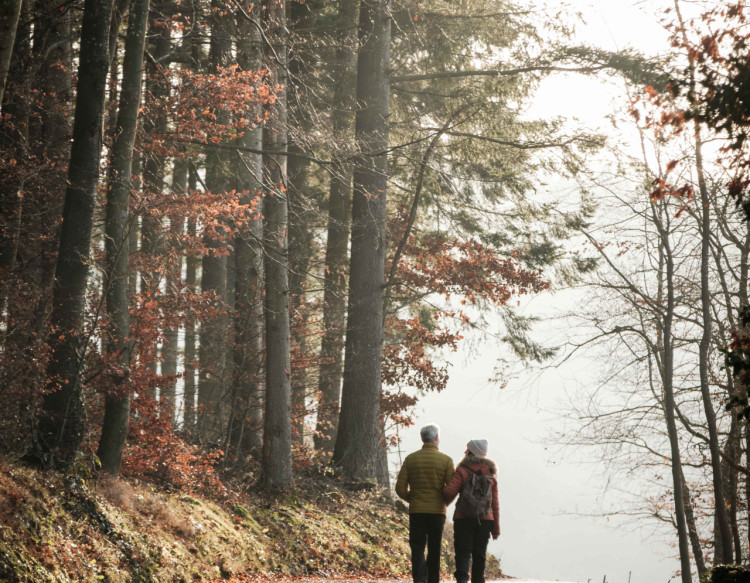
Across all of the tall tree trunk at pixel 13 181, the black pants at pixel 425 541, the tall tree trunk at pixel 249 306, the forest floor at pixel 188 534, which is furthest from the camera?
the tall tree trunk at pixel 249 306

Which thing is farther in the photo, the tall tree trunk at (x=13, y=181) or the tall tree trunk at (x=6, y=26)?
the tall tree trunk at (x=13, y=181)

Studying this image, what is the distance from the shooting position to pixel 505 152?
53.5 ft

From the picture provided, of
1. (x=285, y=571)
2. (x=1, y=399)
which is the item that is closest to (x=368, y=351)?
(x=285, y=571)

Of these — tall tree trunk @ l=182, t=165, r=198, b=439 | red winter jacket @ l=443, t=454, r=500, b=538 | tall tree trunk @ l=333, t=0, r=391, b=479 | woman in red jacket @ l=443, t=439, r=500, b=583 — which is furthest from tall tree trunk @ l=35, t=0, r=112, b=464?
tall tree trunk @ l=333, t=0, r=391, b=479

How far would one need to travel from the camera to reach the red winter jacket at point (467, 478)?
7.75 m

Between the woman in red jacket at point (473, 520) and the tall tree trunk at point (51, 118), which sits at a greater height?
the tall tree trunk at point (51, 118)

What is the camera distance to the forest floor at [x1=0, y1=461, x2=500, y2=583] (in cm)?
662

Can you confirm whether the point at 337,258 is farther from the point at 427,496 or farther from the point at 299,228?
the point at 427,496

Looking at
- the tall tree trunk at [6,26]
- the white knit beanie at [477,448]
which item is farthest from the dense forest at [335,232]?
the white knit beanie at [477,448]

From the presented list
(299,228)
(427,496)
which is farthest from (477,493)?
(299,228)

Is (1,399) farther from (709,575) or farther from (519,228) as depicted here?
(519,228)

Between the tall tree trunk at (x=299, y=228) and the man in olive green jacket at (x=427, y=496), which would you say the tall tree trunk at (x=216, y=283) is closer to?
the tall tree trunk at (x=299, y=228)

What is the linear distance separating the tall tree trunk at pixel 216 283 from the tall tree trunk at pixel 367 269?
266 cm

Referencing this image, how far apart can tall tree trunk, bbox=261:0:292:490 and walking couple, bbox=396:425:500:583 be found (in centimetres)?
467
